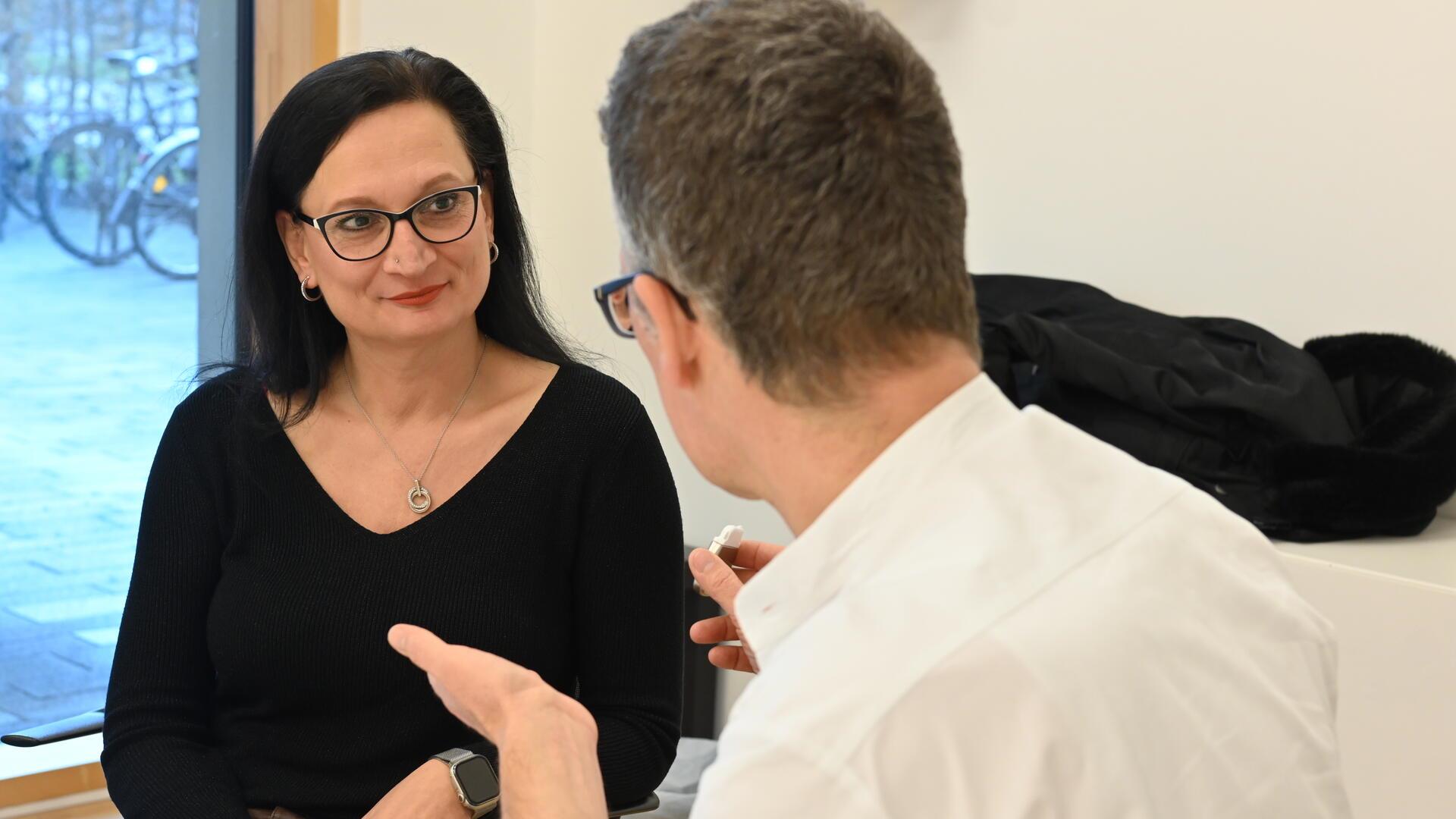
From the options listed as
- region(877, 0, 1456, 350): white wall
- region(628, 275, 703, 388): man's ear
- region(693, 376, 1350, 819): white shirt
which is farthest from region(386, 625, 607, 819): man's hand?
region(877, 0, 1456, 350): white wall

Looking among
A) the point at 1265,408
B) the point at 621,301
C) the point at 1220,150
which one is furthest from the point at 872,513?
the point at 1220,150

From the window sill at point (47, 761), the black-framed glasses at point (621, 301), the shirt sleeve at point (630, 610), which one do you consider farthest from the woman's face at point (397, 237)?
the window sill at point (47, 761)

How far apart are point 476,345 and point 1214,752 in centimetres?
120

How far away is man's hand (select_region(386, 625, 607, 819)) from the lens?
92 centimetres

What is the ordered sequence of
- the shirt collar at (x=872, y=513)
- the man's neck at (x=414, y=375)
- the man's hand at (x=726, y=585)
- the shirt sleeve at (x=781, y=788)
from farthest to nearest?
the man's neck at (x=414, y=375), the man's hand at (x=726, y=585), the shirt collar at (x=872, y=513), the shirt sleeve at (x=781, y=788)

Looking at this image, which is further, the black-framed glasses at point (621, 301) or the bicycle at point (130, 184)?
the bicycle at point (130, 184)

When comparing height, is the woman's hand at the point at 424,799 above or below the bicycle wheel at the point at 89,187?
below

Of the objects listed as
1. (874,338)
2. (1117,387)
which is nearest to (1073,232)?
(1117,387)

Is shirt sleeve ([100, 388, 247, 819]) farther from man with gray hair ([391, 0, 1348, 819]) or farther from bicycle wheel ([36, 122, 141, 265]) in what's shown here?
bicycle wheel ([36, 122, 141, 265])

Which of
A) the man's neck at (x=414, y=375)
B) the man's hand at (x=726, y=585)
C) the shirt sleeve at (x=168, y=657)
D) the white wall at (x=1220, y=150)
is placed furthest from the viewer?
the white wall at (x=1220, y=150)

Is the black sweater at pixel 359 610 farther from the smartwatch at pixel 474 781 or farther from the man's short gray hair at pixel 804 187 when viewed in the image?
the man's short gray hair at pixel 804 187

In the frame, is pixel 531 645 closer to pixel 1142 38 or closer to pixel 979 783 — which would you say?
pixel 979 783

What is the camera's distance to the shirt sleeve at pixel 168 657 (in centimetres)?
162

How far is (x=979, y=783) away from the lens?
2.53 feet
